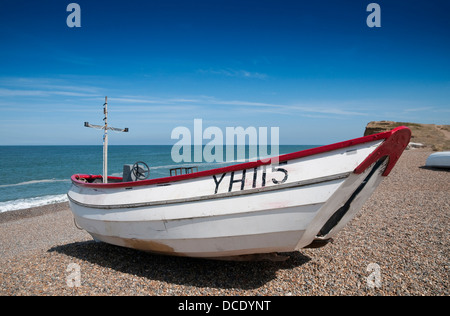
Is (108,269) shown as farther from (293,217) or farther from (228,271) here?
(293,217)

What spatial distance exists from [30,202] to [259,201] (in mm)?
23052

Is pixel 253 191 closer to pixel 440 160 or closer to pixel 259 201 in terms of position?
pixel 259 201

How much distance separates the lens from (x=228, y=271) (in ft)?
17.5

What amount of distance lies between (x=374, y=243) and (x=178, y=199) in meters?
5.08

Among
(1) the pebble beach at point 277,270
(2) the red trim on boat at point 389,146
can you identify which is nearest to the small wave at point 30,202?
(1) the pebble beach at point 277,270

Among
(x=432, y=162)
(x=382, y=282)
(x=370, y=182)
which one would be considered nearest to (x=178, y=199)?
(x=370, y=182)

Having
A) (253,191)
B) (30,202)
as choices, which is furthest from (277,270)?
(30,202)

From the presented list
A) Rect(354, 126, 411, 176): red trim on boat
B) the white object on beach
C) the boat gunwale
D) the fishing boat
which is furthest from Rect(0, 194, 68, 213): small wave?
the white object on beach

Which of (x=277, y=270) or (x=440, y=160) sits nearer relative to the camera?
(x=277, y=270)

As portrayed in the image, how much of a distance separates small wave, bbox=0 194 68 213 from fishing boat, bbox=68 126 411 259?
61.4 feet

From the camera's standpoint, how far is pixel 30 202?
20500mm

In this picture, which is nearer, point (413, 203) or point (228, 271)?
point (228, 271)

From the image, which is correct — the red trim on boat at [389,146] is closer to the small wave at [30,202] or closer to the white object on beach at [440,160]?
the white object on beach at [440,160]

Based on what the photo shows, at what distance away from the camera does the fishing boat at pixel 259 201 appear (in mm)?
3840
